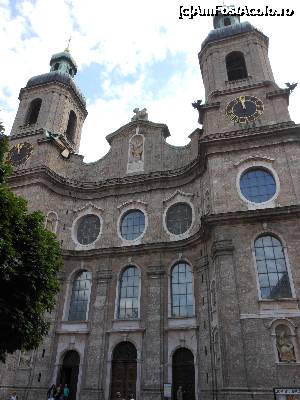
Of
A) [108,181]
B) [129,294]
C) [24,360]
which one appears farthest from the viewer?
[108,181]

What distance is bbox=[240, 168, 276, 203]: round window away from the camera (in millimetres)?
18141

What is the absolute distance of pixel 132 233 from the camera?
22047mm

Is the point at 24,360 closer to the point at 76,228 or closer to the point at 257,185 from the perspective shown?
the point at 76,228

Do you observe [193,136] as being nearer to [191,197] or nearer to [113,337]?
[191,197]

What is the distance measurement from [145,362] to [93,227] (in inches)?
339

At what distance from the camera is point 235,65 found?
975 inches

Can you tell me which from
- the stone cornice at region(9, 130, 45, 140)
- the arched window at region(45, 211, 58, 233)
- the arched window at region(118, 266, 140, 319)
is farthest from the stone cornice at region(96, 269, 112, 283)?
the stone cornice at region(9, 130, 45, 140)

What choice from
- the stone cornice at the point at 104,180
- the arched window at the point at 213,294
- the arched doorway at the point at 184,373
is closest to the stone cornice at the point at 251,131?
the stone cornice at the point at 104,180

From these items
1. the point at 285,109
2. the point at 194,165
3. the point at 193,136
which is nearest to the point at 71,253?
the point at 194,165

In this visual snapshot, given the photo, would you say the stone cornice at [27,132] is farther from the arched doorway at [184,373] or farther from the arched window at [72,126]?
the arched doorway at [184,373]

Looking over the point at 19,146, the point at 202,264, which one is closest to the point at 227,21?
the point at 19,146

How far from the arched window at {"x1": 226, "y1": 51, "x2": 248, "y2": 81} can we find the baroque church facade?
3.5 inches

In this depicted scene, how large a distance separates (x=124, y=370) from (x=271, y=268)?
8.83 meters

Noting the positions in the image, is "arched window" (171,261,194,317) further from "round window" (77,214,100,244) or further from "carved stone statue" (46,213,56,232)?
"carved stone statue" (46,213,56,232)
